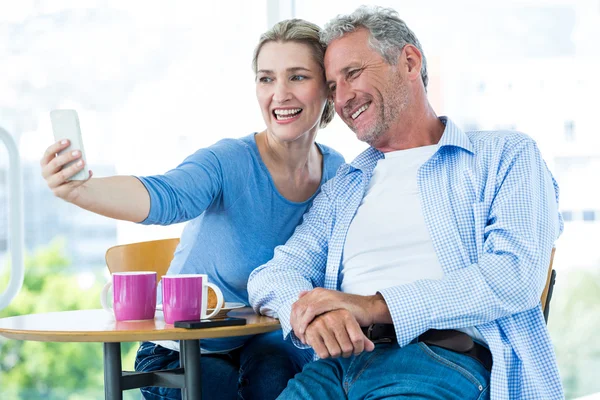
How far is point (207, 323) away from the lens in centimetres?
148

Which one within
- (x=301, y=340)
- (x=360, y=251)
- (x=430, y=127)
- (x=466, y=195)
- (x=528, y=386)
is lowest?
(x=528, y=386)

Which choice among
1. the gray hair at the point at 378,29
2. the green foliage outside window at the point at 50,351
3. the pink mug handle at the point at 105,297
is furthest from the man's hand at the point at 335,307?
the green foliage outside window at the point at 50,351

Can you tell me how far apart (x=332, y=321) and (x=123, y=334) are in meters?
0.41

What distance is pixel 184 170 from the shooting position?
1884 mm

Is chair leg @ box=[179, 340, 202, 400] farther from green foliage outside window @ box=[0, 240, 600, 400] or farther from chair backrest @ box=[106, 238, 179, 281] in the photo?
green foliage outside window @ box=[0, 240, 600, 400]

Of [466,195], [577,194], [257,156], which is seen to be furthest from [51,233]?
[577,194]

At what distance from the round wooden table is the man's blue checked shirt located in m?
0.19

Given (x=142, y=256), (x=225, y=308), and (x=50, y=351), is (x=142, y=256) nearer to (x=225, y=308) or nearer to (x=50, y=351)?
(x=225, y=308)

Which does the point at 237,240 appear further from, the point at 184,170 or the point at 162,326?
the point at 162,326

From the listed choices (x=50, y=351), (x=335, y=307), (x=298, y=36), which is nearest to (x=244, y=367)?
(x=335, y=307)

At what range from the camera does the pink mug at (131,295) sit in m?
1.58

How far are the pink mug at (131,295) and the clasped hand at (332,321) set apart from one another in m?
0.32

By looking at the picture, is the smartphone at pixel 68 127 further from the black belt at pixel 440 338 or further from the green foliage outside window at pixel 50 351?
the green foliage outside window at pixel 50 351

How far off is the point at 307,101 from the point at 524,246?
737 millimetres
